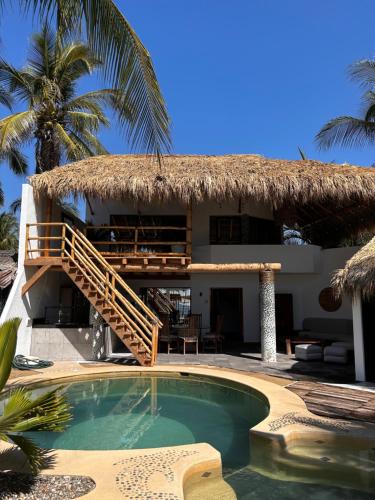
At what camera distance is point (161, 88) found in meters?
4.04

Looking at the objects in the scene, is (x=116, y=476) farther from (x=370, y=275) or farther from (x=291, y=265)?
(x=291, y=265)

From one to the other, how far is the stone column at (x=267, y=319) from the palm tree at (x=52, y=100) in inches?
364

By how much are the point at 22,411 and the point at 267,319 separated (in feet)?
25.3

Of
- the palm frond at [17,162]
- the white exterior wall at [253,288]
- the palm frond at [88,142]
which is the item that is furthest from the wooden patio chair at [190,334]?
the palm frond at [17,162]

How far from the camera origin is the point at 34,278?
10.2 m

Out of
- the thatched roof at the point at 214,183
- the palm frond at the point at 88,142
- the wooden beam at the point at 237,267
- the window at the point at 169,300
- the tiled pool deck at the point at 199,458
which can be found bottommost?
the tiled pool deck at the point at 199,458

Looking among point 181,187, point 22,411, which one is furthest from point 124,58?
point 181,187

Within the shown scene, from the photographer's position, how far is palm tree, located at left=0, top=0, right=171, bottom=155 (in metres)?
3.81

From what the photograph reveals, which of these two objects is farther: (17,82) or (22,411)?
(17,82)

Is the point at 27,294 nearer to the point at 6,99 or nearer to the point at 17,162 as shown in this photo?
the point at 6,99

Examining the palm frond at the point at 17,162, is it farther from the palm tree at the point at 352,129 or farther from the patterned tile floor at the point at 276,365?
the palm tree at the point at 352,129

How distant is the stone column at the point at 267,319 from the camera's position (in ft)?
32.3

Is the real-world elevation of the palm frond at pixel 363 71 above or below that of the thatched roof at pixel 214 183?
above

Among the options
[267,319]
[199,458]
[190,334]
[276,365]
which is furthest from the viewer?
[190,334]
